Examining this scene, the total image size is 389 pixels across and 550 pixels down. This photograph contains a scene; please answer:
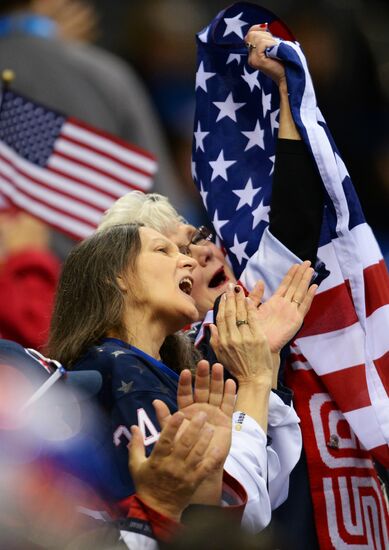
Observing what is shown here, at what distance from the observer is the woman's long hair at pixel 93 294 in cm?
365

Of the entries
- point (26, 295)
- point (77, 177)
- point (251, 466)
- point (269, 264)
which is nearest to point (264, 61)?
point (269, 264)

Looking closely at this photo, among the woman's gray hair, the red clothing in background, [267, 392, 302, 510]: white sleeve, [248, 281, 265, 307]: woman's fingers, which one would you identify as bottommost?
the red clothing in background

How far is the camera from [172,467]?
2.86 meters

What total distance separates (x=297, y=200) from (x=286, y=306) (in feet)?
0.88

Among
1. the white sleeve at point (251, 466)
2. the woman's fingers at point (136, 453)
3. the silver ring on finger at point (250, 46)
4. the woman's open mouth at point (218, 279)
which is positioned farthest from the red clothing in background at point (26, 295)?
the woman's fingers at point (136, 453)

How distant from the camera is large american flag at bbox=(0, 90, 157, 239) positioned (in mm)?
5871

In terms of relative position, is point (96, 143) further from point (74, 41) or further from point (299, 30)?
point (299, 30)

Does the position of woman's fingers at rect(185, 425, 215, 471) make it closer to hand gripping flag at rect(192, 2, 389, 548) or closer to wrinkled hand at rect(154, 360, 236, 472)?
wrinkled hand at rect(154, 360, 236, 472)

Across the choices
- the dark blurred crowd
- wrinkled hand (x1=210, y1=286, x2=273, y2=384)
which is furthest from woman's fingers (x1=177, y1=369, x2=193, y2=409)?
the dark blurred crowd

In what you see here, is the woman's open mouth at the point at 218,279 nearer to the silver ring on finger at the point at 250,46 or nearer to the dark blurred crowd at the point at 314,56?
the silver ring on finger at the point at 250,46

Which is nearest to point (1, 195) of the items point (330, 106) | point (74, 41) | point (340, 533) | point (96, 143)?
point (96, 143)

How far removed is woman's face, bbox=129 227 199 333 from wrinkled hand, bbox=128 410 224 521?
0.85 meters

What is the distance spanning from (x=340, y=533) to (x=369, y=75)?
418cm

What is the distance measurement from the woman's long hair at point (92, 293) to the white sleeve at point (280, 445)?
439mm
